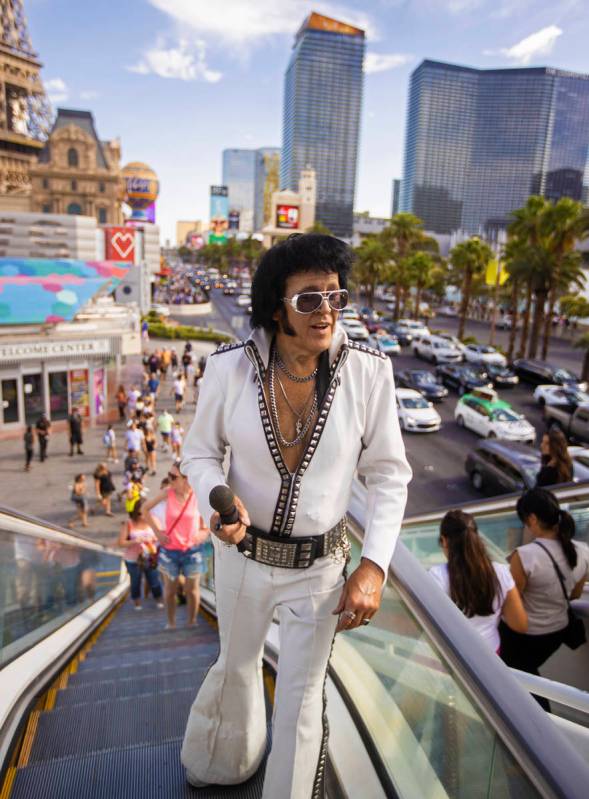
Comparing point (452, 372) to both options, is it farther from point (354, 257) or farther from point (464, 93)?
point (464, 93)

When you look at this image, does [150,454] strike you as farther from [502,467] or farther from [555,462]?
[555,462]

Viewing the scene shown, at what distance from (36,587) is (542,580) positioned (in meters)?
3.46

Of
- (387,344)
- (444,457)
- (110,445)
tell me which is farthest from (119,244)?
(444,457)

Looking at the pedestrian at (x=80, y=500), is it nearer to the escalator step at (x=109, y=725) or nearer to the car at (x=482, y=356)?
the escalator step at (x=109, y=725)

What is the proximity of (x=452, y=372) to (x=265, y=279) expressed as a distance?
27.4m

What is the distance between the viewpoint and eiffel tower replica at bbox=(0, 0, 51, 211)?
250 ft

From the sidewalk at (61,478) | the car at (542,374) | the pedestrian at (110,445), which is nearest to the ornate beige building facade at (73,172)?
the car at (542,374)

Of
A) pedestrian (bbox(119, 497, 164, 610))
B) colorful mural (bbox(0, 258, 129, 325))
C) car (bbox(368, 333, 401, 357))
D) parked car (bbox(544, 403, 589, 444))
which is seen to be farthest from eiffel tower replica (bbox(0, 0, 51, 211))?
pedestrian (bbox(119, 497, 164, 610))

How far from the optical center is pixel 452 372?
28312 millimetres

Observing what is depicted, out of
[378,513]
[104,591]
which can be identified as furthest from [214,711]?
[104,591]

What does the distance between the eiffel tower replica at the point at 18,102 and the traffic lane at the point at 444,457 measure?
72085 mm

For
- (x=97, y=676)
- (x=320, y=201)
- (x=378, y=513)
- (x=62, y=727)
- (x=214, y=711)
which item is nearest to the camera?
(x=378, y=513)

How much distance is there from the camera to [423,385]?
2594cm

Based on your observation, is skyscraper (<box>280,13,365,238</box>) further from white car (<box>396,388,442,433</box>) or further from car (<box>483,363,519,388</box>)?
white car (<box>396,388,442,433</box>)
